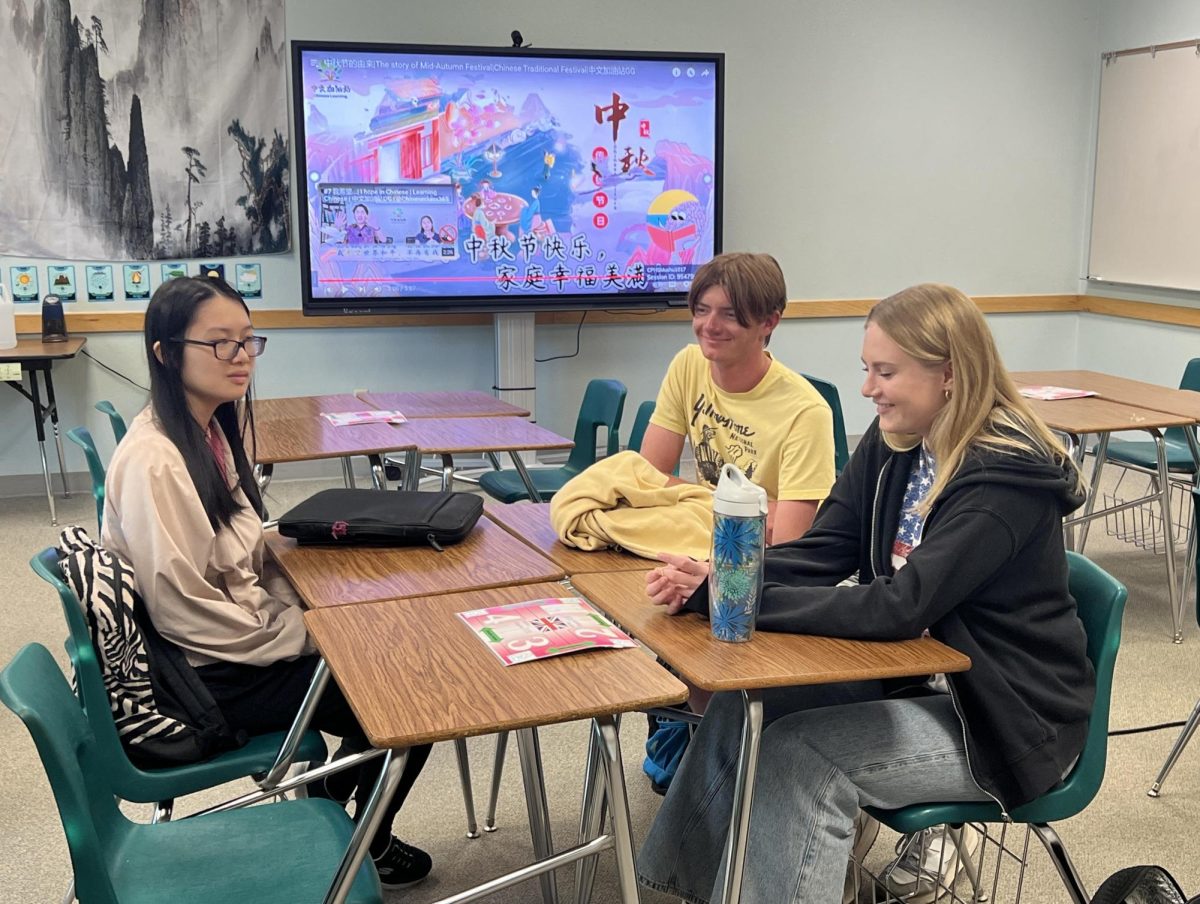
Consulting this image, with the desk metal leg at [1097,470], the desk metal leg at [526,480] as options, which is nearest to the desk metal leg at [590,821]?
the desk metal leg at [526,480]

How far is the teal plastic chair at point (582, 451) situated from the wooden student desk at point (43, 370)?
199 centimetres

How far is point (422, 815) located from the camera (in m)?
2.60

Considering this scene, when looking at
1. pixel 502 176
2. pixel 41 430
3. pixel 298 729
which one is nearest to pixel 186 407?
pixel 298 729

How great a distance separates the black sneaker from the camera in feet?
7.47

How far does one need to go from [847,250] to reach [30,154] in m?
3.98

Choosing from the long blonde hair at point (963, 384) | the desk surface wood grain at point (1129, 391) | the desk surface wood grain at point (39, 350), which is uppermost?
the long blonde hair at point (963, 384)

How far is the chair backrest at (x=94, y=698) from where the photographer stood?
5.51 feet

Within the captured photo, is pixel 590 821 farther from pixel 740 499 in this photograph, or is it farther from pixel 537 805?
pixel 740 499

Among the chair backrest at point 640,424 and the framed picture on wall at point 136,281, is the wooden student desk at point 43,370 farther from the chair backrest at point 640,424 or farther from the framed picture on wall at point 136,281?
the chair backrest at point 640,424

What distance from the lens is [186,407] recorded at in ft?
6.70

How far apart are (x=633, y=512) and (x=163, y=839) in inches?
36.8

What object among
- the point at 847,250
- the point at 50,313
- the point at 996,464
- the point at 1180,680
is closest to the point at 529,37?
the point at 847,250

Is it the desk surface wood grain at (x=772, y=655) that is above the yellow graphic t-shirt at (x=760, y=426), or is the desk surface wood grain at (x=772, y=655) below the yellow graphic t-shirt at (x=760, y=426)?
below

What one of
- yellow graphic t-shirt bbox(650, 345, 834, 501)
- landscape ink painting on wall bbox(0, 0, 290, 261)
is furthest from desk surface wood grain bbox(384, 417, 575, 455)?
landscape ink painting on wall bbox(0, 0, 290, 261)
